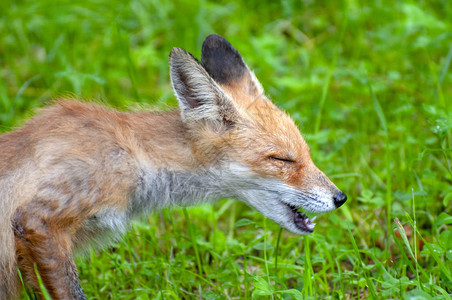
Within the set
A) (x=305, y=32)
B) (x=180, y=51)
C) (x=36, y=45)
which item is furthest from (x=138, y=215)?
(x=305, y=32)

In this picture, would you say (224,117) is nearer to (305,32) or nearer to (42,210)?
(42,210)

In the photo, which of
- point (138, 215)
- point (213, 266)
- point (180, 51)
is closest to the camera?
point (180, 51)

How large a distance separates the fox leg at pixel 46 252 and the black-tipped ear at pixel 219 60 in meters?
1.94

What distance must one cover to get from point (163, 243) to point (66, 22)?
3.98 m

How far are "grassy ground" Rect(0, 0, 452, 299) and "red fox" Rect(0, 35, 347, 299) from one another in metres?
0.41

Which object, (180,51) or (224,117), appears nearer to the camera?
(180,51)

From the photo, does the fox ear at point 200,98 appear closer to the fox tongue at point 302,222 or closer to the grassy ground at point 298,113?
the grassy ground at point 298,113

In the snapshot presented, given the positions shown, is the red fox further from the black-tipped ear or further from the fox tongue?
the black-tipped ear

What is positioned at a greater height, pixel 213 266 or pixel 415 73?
pixel 415 73

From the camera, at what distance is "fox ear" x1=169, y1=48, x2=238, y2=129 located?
4410 mm

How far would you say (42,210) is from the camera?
3861 millimetres

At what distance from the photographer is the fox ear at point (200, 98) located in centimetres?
441

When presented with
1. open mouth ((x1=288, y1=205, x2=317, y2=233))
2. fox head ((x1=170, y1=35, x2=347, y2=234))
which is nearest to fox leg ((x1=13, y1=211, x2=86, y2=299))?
fox head ((x1=170, y1=35, x2=347, y2=234))

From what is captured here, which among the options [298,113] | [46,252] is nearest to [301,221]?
[46,252]
